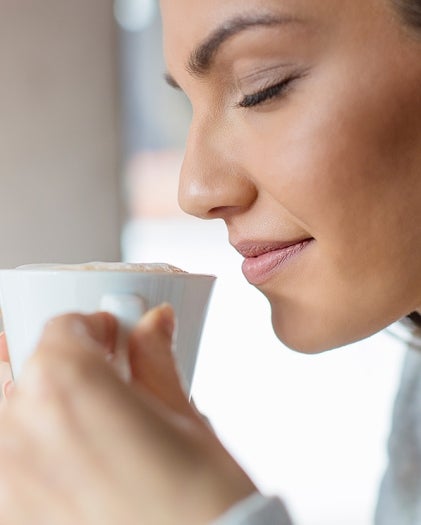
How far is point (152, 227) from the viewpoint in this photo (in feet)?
7.13

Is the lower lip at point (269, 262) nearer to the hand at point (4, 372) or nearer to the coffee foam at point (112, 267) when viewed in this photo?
the coffee foam at point (112, 267)

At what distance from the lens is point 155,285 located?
0.57 meters

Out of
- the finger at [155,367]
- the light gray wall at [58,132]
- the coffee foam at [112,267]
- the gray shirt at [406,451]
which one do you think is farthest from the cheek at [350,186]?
the light gray wall at [58,132]

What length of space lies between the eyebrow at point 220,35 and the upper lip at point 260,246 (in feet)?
0.59

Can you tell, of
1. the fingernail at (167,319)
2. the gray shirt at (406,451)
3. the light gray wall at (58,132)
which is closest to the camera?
the fingernail at (167,319)

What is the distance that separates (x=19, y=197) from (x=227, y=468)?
1.49 meters

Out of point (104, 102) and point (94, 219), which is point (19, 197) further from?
point (104, 102)

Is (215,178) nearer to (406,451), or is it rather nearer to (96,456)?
(96,456)

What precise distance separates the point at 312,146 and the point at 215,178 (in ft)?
0.34

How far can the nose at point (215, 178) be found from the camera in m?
0.77

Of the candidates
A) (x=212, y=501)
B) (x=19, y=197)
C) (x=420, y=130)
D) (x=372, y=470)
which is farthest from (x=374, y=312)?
(x=372, y=470)

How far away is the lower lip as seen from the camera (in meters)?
0.79

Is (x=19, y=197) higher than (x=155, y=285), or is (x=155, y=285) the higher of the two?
(x=19, y=197)

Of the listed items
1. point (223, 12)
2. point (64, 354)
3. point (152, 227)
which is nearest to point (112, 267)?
point (64, 354)
